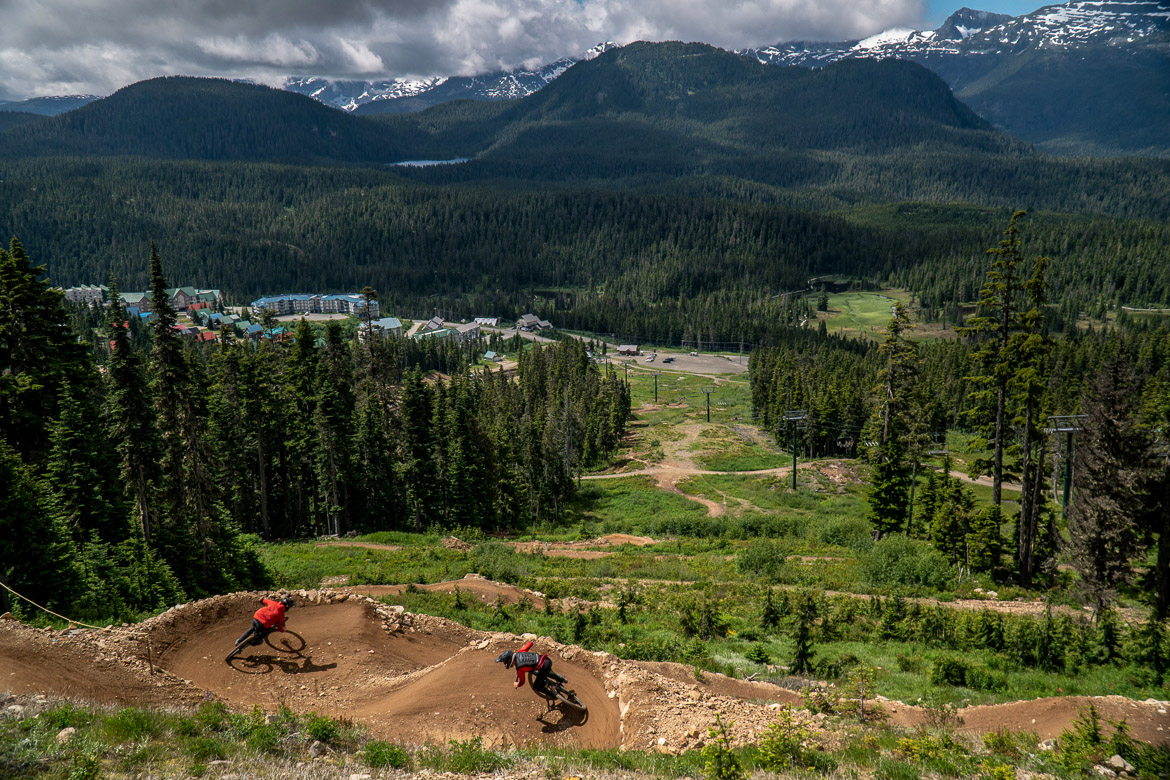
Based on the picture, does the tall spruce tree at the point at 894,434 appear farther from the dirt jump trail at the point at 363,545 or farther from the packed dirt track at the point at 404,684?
the dirt jump trail at the point at 363,545

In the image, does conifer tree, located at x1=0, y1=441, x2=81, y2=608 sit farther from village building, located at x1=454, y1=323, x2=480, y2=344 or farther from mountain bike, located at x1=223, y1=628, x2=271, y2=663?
village building, located at x1=454, y1=323, x2=480, y2=344

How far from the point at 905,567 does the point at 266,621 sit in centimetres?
3131

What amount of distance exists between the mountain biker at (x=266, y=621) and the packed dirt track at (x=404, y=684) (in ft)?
1.94

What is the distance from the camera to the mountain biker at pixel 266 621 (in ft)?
57.0

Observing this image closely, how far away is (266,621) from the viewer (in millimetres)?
17547

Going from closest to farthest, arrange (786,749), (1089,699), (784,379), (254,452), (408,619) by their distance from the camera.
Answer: (786,749) < (1089,699) < (408,619) < (254,452) < (784,379)

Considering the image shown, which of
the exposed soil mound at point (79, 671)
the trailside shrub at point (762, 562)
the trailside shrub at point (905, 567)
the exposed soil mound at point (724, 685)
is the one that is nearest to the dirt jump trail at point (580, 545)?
the trailside shrub at point (762, 562)

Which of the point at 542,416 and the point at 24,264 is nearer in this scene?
the point at 24,264

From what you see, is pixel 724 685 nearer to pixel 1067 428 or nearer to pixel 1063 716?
pixel 1063 716

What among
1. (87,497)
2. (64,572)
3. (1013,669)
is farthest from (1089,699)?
(87,497)

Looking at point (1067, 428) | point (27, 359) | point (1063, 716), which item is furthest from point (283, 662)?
point (1067, 428)

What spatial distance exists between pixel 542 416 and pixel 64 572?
66027 millimetres

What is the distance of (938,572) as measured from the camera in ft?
106

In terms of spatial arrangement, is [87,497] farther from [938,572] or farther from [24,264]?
[938,572]
